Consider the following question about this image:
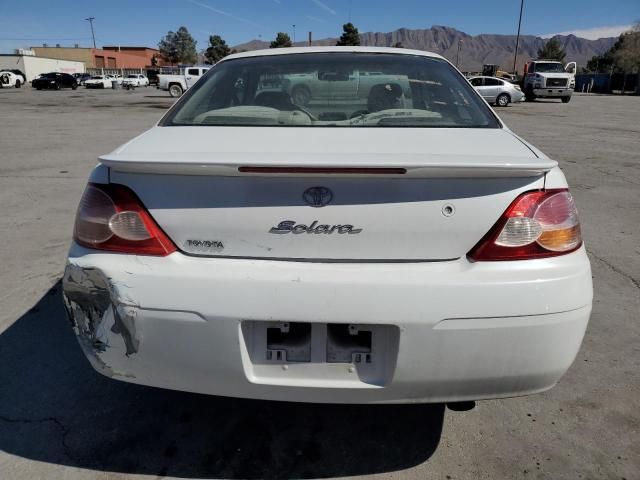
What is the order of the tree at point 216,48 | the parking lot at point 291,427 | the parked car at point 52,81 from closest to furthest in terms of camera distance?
the parking lot at point 291,427, the parked car at point 52,81, the tree at point 216,48

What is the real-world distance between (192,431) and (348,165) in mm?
1355

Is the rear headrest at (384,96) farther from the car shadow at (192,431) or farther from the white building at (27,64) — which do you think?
the white building at (27,64)

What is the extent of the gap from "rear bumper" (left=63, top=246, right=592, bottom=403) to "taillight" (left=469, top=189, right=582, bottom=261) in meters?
0.04

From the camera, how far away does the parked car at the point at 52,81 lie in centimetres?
4150

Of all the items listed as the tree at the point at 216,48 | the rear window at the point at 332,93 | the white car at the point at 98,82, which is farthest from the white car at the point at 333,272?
the tree at the point at 216,48

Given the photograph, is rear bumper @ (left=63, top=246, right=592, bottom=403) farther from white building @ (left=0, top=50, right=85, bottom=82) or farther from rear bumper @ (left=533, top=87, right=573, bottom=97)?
white building @ (left=0, top=50, right=85, bottom=82)

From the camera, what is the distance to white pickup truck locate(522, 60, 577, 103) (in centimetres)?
2684

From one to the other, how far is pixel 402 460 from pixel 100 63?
99.2 metres

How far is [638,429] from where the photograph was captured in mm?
2105

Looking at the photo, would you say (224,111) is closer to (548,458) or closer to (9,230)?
(548,458)

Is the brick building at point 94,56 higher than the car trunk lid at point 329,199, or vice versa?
the brick building at point 94,56

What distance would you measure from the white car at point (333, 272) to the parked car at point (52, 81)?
1881 inches

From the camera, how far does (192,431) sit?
6.83 ft

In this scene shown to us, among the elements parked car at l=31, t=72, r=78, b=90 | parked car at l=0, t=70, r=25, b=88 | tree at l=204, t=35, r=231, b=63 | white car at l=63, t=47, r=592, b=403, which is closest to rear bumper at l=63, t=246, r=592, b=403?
white car at l=63, t=47, r=592, b=403
